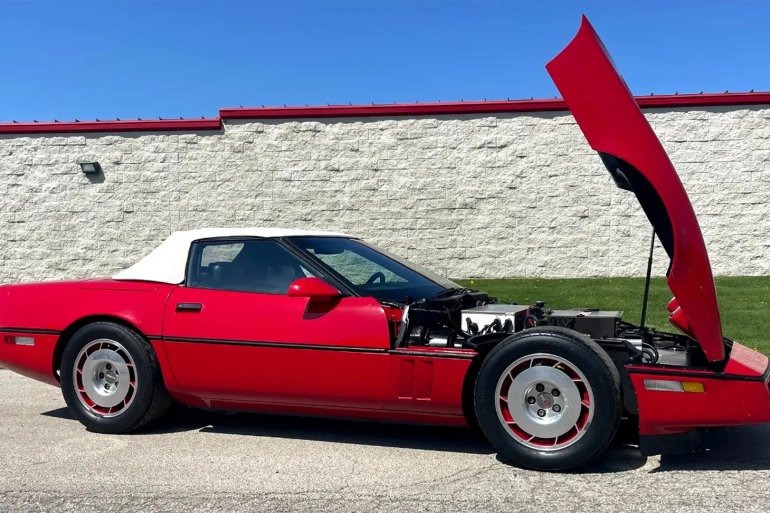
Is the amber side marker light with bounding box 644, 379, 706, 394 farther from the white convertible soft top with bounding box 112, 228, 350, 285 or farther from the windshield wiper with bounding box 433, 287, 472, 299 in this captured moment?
the white convertible soft top with bounding box 112, 228, 350, 285

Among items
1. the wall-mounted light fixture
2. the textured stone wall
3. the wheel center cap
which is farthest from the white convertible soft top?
the wall-mounted light fixture

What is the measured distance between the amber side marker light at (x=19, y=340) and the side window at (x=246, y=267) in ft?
4.08

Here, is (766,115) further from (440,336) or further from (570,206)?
(440,336)

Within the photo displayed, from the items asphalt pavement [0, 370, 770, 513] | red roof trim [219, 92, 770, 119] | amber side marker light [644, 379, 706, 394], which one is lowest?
asphalt pavement [0, 370, 770, 513]

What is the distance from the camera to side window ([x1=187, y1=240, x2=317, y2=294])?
4.79 meters

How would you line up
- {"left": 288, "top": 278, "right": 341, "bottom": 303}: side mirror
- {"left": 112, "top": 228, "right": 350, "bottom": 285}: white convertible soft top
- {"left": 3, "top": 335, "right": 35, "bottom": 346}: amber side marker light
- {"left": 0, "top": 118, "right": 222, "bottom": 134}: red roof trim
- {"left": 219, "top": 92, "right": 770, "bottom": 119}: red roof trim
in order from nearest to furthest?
{"left": 288, "top": 278, "right": 341, "bottom": 303}: side mirror → {"left": 112, "top": 228, "right": 350, "bottom": 285}: white convertible soft top → {"left": 3, "top": 335, "right": 35, "bottom": 346}: amber side marker light → {"left": 219, "top": 92, "right": 770, "bottom": 119}: red roof trim → {"left": 0, "top": 118, "right": 222, "bottom": 134}: red roof trim

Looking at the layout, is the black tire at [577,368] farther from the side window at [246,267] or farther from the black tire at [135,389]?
the black tire at [135,389]

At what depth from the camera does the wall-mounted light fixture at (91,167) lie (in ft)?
40.2

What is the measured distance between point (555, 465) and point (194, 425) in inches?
100

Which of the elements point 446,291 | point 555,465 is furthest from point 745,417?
point 446,291

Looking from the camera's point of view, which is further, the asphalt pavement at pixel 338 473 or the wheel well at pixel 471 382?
the wheel well at pixel 471 382

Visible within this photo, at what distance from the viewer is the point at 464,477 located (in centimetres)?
387

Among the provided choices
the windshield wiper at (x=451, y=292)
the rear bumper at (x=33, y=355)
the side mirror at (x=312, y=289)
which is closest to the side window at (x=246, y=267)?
the side mirror at (x=312, y=289)

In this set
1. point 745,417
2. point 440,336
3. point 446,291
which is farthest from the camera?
point 446,291
